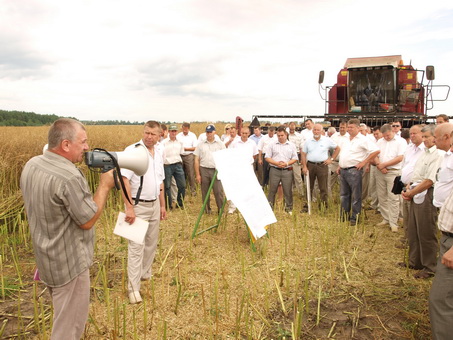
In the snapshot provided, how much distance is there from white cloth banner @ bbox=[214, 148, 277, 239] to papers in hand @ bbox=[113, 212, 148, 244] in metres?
1.61

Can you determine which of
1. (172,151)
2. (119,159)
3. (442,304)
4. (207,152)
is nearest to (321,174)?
(207,152)

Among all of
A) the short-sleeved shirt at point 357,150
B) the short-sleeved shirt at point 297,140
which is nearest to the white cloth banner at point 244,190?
the short-sleeved shirt at point 357,150

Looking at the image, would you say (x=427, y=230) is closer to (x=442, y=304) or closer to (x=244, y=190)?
(x=442, y=304)

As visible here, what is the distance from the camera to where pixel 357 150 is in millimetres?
6379

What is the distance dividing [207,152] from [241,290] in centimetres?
361

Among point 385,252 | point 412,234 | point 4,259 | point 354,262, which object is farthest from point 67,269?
point 385,252

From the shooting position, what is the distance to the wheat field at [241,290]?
3135 mm

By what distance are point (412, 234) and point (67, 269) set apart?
4.39 meters

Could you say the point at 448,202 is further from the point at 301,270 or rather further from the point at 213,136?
the point at 213,136

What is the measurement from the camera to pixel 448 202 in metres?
2.72

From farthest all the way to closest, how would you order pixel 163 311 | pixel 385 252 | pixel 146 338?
1. pixel 385 252
2. pixel 163 311
3. pixel 146 338

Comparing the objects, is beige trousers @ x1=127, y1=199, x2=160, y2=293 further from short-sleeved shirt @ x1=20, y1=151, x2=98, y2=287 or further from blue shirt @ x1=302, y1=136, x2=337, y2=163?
blue shirt @ x1=302, y1=136, x2=337, y2=163

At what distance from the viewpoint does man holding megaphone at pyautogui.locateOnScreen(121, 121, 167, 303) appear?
3605 millimetres

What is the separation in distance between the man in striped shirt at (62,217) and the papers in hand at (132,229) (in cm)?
91
